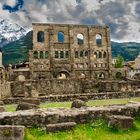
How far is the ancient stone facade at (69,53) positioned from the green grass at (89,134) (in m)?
59.0

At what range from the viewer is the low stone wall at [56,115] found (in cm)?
1357

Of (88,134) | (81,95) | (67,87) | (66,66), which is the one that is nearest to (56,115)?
(88,134)

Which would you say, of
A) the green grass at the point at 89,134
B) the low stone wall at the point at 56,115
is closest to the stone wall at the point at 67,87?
the low stone wall at the point at 56,115

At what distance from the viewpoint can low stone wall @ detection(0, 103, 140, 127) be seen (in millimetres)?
13566

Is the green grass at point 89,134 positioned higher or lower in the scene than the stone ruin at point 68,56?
lower

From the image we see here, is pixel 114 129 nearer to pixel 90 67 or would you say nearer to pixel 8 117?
pixel 8 117

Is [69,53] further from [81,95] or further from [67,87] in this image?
[81,95]

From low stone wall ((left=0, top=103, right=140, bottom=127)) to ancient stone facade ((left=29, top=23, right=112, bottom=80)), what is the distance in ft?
190

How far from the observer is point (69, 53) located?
254ft

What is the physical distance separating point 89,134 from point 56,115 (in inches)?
62.9

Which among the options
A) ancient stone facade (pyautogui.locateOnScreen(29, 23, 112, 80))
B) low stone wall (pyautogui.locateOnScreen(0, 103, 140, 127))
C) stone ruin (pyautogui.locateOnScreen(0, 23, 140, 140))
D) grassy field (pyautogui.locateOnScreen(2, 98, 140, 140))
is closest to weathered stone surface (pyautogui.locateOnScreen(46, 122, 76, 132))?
grassy field (pyautogui.locateOnScreen(2, 98, 140, 140))

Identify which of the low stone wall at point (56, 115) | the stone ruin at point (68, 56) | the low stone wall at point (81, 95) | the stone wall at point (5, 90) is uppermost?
the stone ruin at point (68, 56)

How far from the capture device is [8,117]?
1350cm

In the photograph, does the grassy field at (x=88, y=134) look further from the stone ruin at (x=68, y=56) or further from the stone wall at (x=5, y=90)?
the stone ruin at (x=68, y=56)
